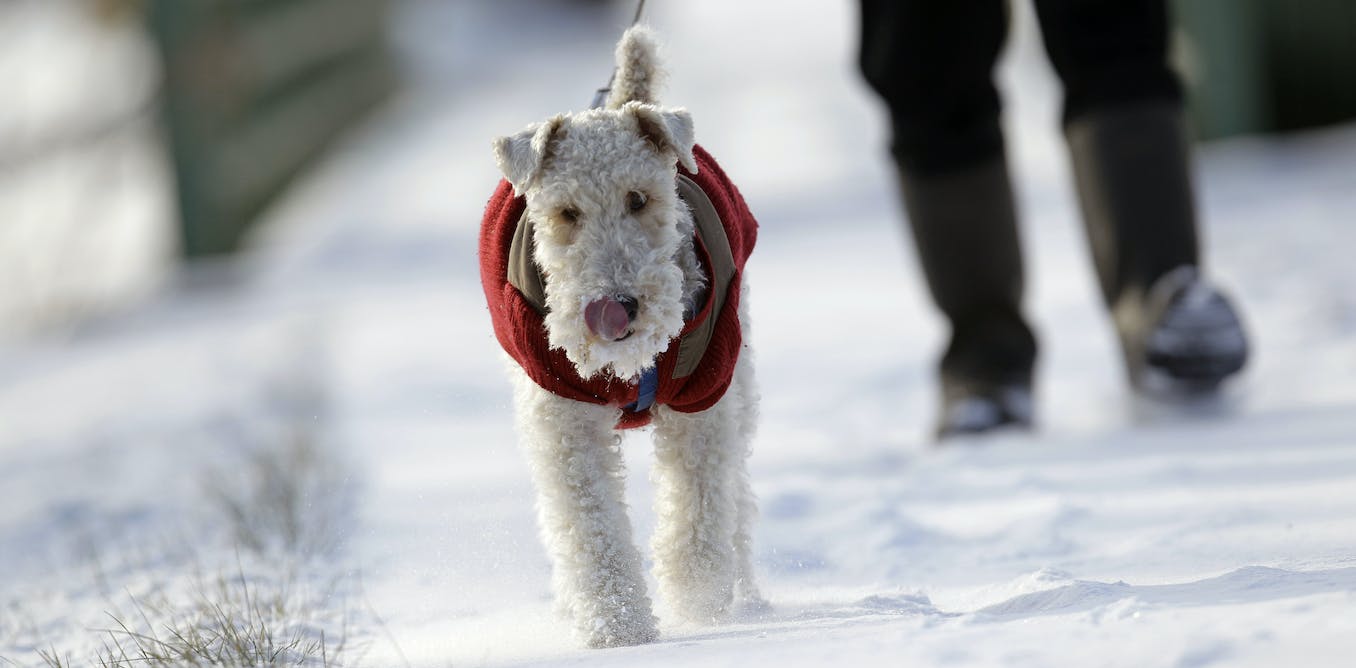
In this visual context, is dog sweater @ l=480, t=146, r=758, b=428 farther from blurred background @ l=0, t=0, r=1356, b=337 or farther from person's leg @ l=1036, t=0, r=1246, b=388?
blurred background @ l=0, t=0, r=1356, b=337

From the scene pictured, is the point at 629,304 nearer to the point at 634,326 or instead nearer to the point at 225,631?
the point at 634,326

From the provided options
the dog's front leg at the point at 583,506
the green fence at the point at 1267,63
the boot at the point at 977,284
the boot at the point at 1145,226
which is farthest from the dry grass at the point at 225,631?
the green fence at the point at 1267,63

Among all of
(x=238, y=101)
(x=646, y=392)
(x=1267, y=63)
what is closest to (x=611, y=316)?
(x=646, y=392)

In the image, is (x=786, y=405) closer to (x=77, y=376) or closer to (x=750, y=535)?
(x=750, y=535)

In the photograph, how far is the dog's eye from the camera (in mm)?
2000

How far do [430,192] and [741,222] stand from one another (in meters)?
7.41

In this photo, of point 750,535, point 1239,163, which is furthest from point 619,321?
point 1239,163

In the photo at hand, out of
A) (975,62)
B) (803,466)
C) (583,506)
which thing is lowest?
(803,466)

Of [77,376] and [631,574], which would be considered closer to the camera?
[631,574]

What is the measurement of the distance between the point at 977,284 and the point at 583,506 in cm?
177

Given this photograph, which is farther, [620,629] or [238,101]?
[238,101]

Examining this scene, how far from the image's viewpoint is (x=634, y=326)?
1.89 meters

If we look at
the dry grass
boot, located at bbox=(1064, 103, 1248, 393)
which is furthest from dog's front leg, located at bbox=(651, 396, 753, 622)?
boot, located at bbox=(1064, 103, 1248, 393)

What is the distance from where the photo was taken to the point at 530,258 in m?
2.08
